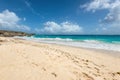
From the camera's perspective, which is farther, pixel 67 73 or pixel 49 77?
pixel 67 73

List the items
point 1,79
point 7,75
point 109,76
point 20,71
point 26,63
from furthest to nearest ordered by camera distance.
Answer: point 26,63 < point 109,76 < point 20,71 < point 7,75 < point 1,79

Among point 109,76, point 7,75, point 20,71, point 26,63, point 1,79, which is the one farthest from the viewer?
point 26,63

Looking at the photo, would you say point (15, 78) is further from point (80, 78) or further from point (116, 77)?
point (116, 77)

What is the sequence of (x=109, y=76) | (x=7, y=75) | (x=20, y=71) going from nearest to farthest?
(x=7, y=75) < (x=20, y=71) < (x=109, y=76)

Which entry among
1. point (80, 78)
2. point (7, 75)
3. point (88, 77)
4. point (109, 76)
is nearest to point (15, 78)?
point (7, 75)

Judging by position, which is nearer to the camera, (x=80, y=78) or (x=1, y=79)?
(x=1, y=79)

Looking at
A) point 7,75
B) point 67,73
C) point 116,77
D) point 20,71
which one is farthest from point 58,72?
point 116,77

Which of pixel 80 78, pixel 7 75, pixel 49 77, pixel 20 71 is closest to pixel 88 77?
pixel 80 78

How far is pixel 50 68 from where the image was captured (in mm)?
4977

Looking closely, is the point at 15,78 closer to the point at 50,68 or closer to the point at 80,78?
the point at 50,68

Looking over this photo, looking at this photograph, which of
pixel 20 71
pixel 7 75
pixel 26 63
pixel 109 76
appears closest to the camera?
pixel 7 75

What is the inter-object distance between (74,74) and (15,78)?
2.18 meters

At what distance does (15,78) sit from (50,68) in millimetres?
1483

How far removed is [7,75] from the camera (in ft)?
13.5
